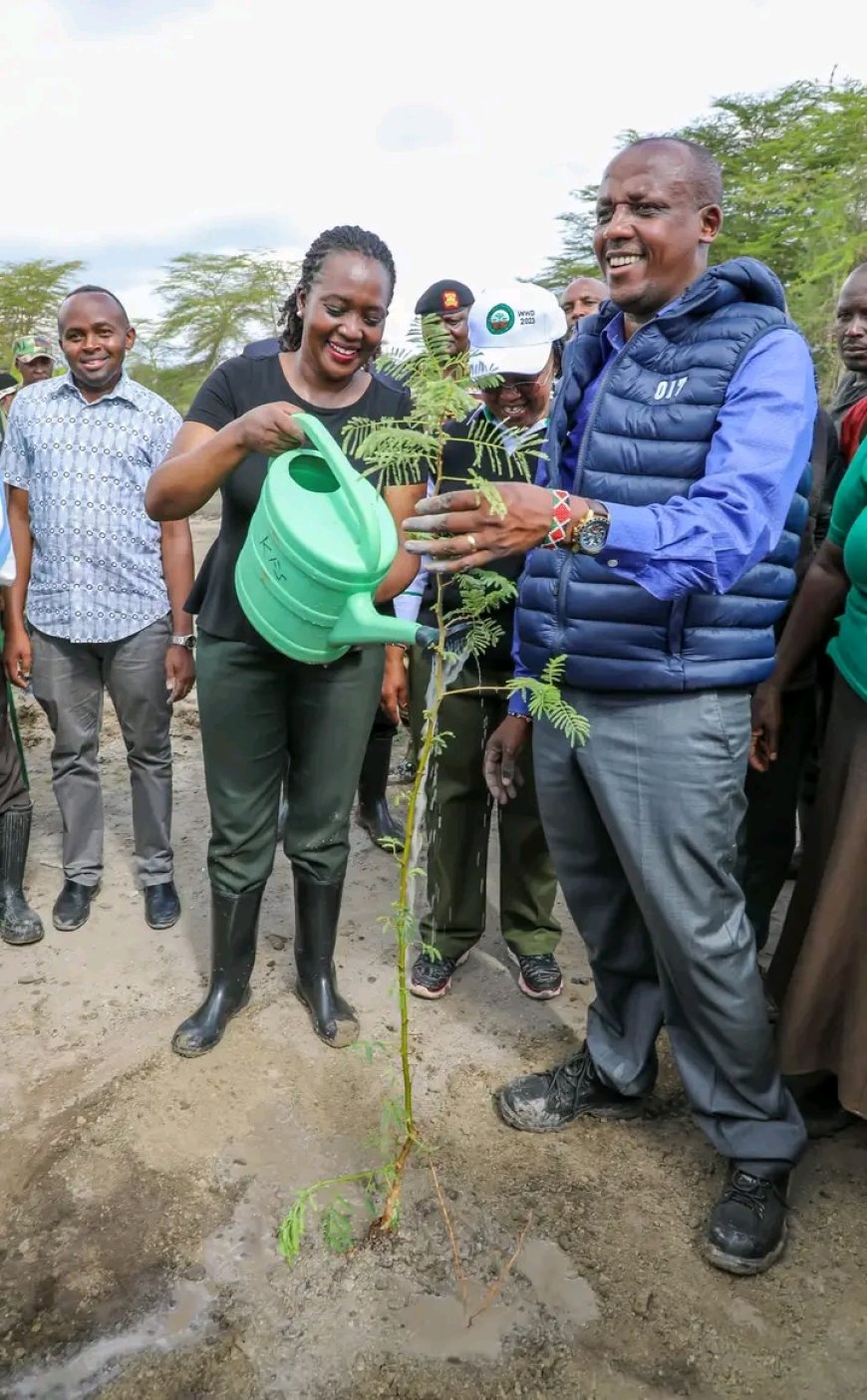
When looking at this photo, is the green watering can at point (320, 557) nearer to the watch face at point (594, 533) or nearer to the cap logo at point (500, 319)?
the watch face at point (594, 533)

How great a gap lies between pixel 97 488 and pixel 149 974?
151 cm

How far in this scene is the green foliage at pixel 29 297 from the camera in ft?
61.9

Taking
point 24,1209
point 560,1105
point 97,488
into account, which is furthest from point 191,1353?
point 97,488

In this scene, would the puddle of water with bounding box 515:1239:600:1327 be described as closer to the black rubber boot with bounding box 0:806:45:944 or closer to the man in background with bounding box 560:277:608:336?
the black rubber boot with bounding box 0:806:45:944

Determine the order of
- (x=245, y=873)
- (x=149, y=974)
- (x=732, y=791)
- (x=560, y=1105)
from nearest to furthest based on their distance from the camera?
(x=732, y=791) → (x=560, y=1105) → (x=245, y=873) → (x=149, y=974)

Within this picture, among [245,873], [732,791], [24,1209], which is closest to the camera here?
[732,791]

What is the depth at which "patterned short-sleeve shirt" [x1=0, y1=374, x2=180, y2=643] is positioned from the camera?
305 cm

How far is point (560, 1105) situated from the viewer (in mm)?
2297

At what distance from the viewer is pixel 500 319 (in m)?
2.46

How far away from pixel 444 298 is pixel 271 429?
10.5 feet

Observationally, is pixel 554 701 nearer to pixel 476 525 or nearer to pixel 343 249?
pixel 476 525

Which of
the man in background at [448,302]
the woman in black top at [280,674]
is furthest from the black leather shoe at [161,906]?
the man in background at [448,302]

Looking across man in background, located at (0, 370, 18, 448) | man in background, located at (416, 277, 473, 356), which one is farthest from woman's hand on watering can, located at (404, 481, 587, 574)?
man in background, located at (0, 370, 18, 448)

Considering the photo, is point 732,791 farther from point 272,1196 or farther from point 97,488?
point 97,488
